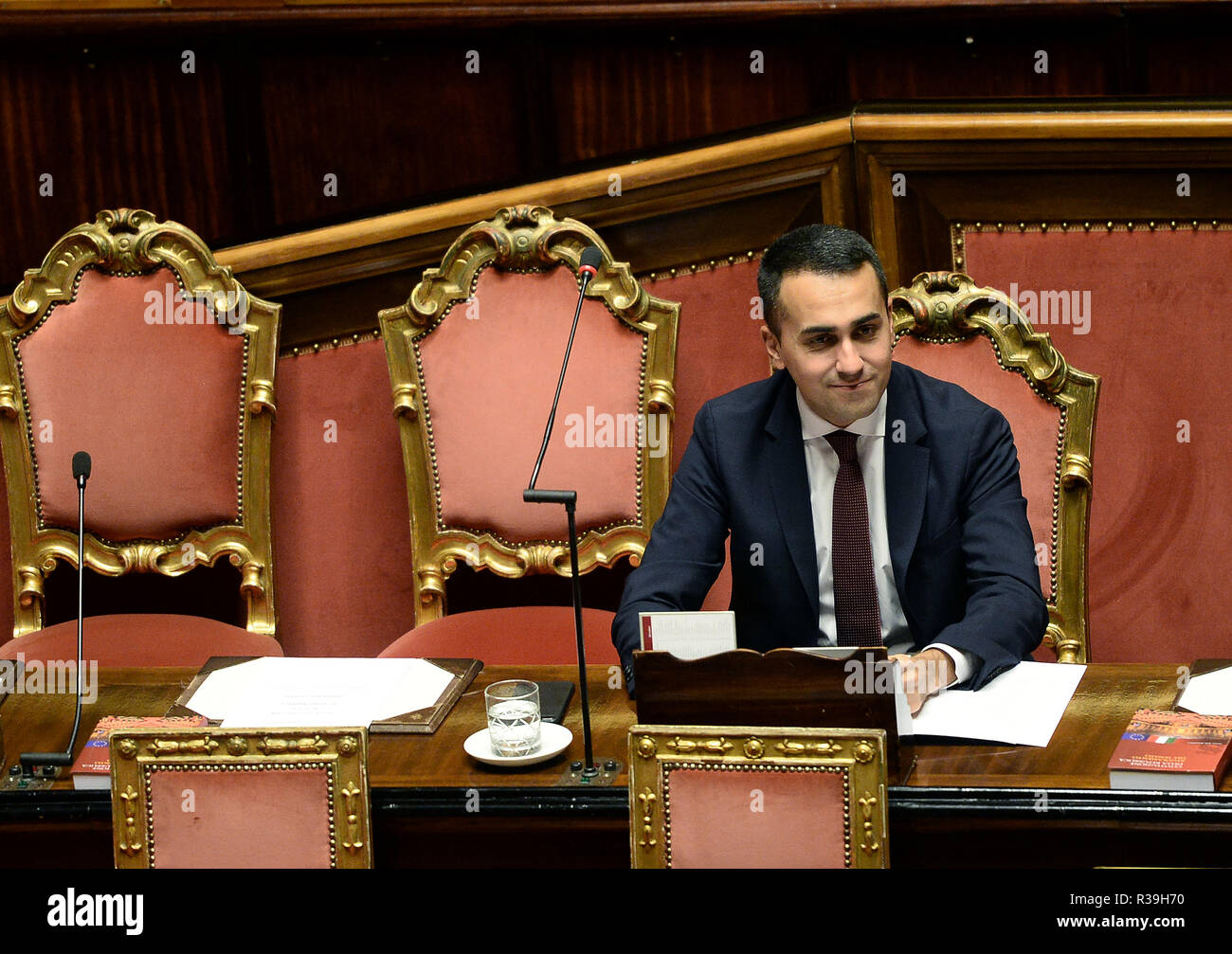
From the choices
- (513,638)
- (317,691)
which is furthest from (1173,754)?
(513,638)

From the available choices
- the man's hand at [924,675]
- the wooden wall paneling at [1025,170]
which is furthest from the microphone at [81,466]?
the wooden wall paneling at [1025,170]

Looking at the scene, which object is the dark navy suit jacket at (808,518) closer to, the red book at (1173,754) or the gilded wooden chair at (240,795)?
the red book at (1173,754)

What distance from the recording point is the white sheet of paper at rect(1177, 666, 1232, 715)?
182cm

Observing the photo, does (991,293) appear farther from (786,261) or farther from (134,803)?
(134,803)

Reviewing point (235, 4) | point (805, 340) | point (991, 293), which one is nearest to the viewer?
point (805, 340)

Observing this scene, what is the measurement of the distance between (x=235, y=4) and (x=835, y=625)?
280 cm

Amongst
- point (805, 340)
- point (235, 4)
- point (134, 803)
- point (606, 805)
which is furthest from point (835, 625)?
point (235, 4)

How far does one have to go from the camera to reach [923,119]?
309cm

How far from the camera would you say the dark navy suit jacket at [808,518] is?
217 centimetres

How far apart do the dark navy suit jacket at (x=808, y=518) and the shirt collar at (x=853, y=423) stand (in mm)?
14

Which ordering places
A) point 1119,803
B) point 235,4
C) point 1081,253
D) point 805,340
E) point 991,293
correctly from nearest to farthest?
point 1119,803 → point 805,340 → point 991,293 → point 1081,253 → point 235,4

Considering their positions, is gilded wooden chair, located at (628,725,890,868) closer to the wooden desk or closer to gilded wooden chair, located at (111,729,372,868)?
the wooden desk

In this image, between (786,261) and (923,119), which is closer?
(786,261)

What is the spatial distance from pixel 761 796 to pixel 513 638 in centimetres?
123
